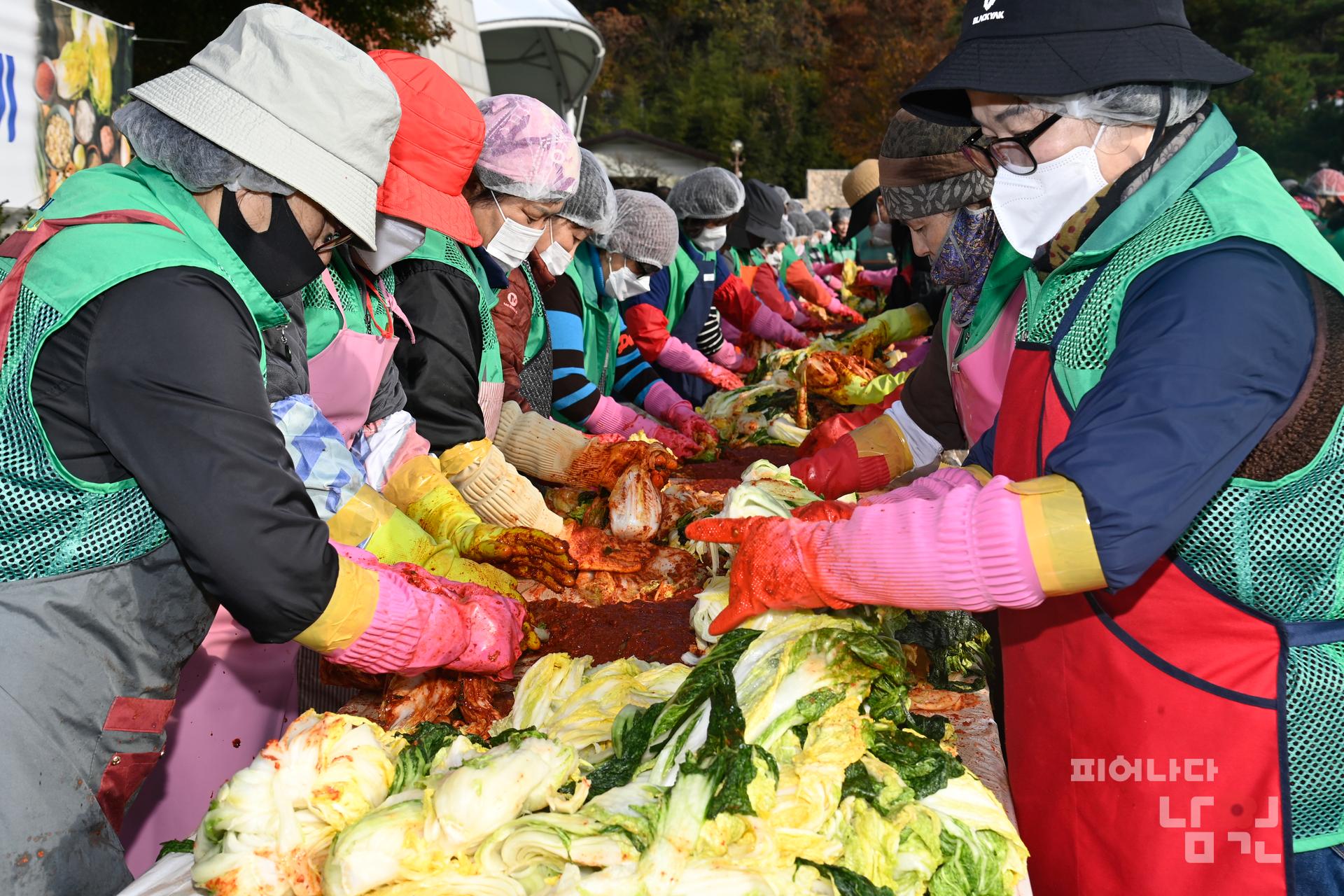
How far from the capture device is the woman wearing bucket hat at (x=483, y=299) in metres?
3.70

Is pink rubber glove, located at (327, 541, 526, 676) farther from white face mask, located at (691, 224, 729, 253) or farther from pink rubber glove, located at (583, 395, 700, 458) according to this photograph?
white face mask, located at (691, 224, 729, 253)

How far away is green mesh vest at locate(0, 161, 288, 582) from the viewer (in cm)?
180

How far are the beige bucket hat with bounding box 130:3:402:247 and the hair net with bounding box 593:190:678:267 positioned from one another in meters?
4.08

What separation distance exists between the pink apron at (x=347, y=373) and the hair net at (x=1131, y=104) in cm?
214

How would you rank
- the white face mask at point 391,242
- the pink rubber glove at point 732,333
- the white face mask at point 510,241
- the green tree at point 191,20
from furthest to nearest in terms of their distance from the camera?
the pink rubber glove at point 732,333 → the green tree at point 191,20 → the white face mask at point 510,241 → the white face mask at point 391,242

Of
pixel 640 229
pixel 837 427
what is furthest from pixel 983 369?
pixel 640 229

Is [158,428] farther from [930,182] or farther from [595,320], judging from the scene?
[595,320]

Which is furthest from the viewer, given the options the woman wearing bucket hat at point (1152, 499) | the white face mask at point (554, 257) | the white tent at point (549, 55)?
the white tent at point (549, 55)

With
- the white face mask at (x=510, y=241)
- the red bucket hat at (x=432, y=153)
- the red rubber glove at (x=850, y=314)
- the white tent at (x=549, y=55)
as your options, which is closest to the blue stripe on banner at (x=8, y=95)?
the white face mask at (x=510, y=241)

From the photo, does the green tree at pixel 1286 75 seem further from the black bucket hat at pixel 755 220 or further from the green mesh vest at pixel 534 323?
the green mesh vest at pixel 534 323

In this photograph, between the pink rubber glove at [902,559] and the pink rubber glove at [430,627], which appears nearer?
the pink rubber glove at [902,559]

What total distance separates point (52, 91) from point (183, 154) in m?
5.88

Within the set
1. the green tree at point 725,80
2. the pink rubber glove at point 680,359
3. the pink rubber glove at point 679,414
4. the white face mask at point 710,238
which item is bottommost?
the green tree at point 725,80

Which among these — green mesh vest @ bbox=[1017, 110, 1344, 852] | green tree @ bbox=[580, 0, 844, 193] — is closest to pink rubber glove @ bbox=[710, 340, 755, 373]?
green mesh vest @ bbox=[1017, 110, 1344, 852]
